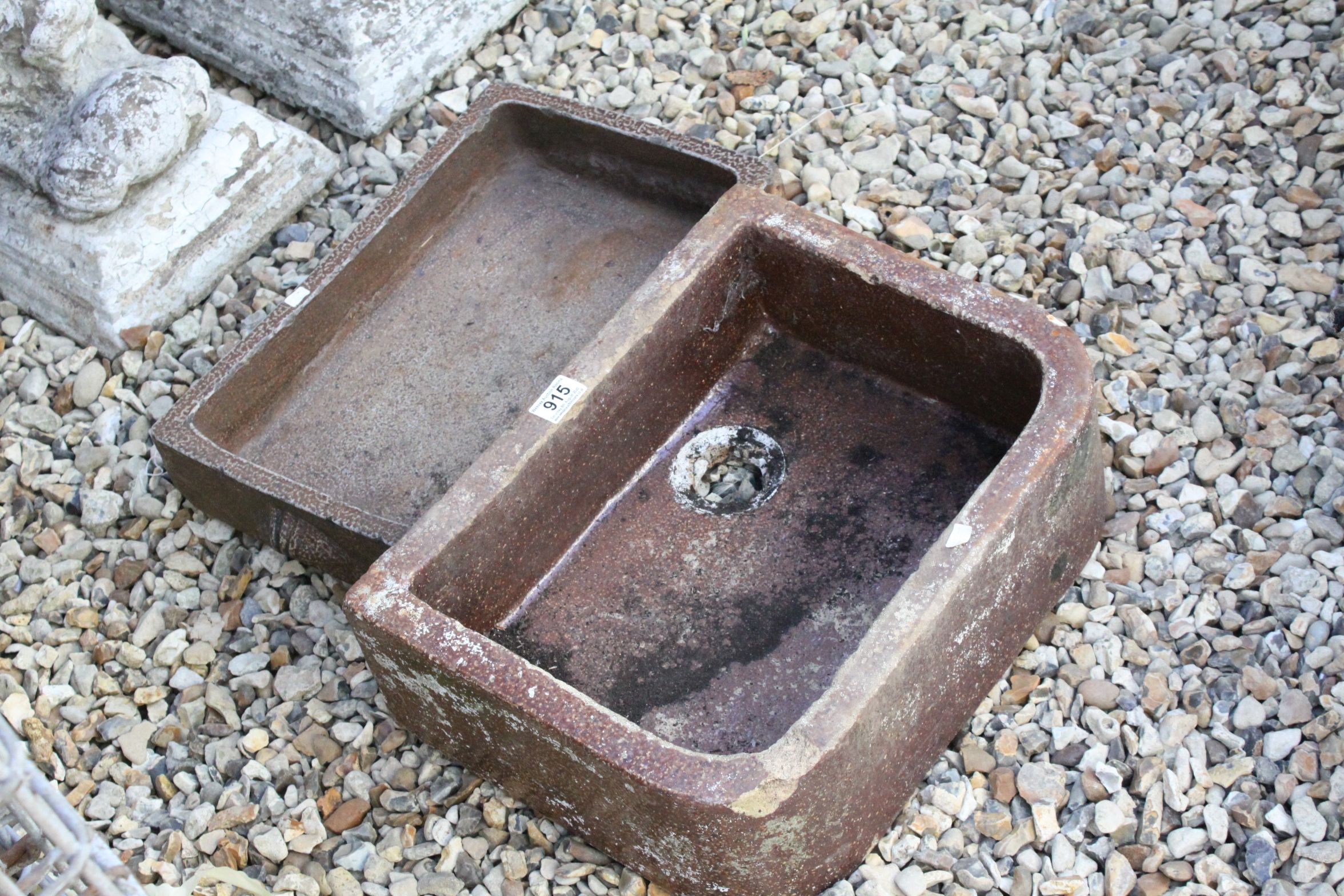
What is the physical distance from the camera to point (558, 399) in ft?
9.04

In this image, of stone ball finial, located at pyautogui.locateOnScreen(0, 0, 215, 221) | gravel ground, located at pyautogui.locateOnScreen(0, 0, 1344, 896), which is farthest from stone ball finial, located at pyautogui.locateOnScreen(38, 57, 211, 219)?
gravel ground, located at pyautogui.locateOnScreen(0, 0, 1344, 896)

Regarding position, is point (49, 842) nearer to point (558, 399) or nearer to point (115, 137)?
point (558, 399)

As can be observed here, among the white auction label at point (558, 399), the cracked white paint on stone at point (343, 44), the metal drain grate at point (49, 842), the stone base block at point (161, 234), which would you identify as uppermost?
Answer: the cracked white paint on stone at point (343, 44)

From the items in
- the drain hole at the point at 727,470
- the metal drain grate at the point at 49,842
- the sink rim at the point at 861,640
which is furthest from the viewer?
the drain hole at the point at 727,470

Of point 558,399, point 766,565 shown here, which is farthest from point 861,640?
point 558,399

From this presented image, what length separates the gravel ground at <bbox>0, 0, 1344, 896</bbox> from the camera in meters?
2.66

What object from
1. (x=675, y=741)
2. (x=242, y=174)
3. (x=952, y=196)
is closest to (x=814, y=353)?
(x=952, y=196)

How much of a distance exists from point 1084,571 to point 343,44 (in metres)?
2.04

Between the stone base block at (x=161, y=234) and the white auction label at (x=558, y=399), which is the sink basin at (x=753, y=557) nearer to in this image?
the white auction label at (x=558, y=399)

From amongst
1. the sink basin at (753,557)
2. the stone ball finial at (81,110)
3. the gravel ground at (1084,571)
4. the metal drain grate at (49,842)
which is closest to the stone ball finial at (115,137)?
the stone ball finial at (81,110)

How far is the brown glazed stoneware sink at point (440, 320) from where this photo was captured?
3041 mm

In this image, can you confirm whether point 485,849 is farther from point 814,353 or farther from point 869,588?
point 814,353

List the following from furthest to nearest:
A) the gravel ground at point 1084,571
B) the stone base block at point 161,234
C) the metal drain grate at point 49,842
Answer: the stone base block at point 161,234, the gravel ground at point 1084,571, the metal drain grate at point 49,842

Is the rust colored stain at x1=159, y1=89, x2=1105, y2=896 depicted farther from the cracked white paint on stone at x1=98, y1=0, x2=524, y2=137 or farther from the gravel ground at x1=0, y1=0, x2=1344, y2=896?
the cracked white paint on stone at x1=98, y1=0, x2=524, y2=137
